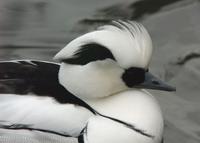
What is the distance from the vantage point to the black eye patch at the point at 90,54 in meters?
2.99

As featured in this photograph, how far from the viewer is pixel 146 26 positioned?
461cm

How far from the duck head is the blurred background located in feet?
2.51

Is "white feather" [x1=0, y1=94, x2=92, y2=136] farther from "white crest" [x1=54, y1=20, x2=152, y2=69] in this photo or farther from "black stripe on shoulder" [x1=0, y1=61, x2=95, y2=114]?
"white crest" [x1=54, y1=20, x2=152, y2=69]

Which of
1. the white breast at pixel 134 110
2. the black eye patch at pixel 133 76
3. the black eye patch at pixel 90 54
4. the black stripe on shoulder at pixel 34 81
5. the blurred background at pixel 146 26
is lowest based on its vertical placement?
the blurred background at pixel 146 26

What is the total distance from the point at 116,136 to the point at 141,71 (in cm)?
30

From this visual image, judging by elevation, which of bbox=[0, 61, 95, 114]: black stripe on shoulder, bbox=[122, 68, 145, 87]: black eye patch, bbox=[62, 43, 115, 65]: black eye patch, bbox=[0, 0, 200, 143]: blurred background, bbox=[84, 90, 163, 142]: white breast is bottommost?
bbox=[0, 0, 200, 143]: blurred background

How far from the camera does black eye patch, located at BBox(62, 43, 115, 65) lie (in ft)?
9.81

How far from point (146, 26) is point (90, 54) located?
1.64 metres

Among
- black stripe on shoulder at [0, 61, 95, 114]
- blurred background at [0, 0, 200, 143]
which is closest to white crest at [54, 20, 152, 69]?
black stripe on shoulder at [0, 61, 95, 114]

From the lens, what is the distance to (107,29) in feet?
10.0

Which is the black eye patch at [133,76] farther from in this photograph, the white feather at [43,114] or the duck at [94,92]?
the white feather at [43,114]

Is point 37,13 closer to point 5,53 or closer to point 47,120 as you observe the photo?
point 5,53

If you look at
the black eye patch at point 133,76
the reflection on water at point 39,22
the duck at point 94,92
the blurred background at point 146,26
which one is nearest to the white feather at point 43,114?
the duck at point 94,92

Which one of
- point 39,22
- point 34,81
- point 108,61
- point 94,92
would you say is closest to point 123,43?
point 108,61
